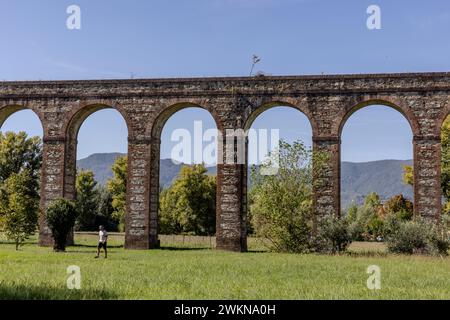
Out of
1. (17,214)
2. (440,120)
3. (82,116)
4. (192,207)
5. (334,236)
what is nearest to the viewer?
(334,236)

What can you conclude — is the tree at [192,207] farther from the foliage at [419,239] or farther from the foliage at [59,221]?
the foliage at [419,239]

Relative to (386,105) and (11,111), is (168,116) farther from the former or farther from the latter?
(386,105)

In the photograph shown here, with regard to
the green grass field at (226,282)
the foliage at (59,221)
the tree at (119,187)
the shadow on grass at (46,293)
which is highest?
the tree at (119,187)

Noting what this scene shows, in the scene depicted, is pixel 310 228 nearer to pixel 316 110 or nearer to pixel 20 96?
pixel 316 110

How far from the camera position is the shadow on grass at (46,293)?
930 cm

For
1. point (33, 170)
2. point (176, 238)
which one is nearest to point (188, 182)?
point (176, 238)

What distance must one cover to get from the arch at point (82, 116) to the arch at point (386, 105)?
404 inches

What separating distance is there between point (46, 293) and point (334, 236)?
16.8 m

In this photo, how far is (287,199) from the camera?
24.9m

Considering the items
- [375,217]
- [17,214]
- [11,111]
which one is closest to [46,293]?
[17,214]

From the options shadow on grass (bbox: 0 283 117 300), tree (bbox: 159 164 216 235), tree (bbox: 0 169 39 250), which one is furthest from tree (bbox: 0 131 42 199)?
shadow on grass (bbox: 0 283 117 300)

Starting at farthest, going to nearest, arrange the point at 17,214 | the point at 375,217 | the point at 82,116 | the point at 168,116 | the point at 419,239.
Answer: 1. the point at 375,217
2. the point at 82,116
3. the point at 168,116
4. the point at 17,214
5. the point at 419,239

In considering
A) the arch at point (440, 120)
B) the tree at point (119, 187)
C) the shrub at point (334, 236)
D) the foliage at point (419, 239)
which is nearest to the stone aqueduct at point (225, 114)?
Answer: the arch at point (440, 120)

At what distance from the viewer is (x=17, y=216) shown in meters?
26.4
